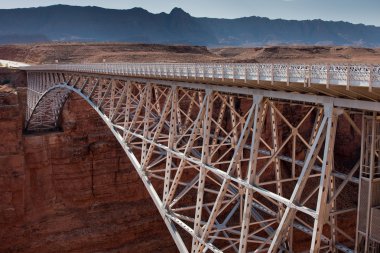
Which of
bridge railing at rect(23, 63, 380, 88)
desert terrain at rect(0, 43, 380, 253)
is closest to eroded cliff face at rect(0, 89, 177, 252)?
desert terrain at rect(0, 43, 380, 253)

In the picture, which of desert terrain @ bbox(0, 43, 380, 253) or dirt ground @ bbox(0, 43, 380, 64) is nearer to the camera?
desert terrain @ bbox(0, 43, 380, 253)

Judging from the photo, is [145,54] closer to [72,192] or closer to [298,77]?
[72,192]

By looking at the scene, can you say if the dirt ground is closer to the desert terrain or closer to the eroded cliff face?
the desert terrain

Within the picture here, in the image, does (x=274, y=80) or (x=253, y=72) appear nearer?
(x=274, y=80)

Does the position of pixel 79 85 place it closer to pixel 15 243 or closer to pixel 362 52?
pixel 15 243

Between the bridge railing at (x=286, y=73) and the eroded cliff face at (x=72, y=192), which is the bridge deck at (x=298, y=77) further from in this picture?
the eroded cliff face at (x=72, y=192)

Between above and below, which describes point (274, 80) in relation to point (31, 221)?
above

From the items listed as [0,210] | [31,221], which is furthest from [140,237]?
[0,210]

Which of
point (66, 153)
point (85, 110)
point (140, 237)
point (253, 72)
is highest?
point (253, 72)
